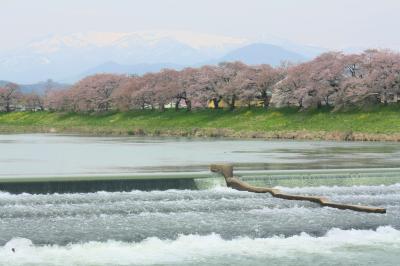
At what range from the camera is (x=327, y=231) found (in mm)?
16562

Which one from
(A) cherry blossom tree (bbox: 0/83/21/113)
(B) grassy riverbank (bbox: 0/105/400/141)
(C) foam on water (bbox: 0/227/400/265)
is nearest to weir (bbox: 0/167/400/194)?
(C) foam on water (bbox: 0/227/400/265)

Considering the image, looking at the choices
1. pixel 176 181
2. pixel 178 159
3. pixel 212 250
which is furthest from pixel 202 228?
pixel 178 159

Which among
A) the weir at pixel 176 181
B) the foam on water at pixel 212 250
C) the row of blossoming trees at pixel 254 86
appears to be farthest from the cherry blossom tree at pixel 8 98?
the foam on water at pixel 212 250

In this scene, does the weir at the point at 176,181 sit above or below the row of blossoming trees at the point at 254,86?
below

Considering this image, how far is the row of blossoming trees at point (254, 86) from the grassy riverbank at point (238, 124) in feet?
6.15

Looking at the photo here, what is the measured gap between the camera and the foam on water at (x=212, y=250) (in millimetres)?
14109

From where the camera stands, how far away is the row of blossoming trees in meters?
58.9

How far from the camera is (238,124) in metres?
63.5

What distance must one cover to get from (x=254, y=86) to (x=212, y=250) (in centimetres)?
5741

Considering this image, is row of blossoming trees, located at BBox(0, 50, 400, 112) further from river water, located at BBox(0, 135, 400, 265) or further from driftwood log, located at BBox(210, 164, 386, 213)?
driftwood log, located at BBox(210, 164, 386, 213)

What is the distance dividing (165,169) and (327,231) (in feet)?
40.6

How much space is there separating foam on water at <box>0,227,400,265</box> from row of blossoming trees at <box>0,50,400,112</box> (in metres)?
44.3

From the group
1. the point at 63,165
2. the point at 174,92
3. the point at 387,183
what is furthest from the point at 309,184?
the point at 174,92

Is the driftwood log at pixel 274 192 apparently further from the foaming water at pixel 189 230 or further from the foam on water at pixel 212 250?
the foam on water at pixel 212 250
